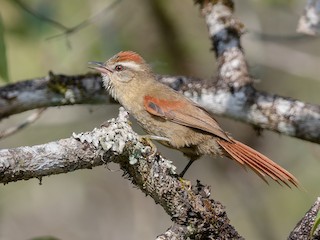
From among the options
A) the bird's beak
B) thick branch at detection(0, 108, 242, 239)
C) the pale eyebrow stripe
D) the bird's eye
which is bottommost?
thick branch at detection(0, 108, 242, 239)

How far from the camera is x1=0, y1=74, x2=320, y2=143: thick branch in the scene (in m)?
4.71

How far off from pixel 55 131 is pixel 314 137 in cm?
430

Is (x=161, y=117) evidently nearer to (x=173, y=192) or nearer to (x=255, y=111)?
(x=255, y=111)

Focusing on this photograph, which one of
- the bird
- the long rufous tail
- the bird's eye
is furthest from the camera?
the bird's eye

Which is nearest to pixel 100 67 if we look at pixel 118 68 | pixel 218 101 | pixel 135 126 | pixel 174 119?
pixel 118 68

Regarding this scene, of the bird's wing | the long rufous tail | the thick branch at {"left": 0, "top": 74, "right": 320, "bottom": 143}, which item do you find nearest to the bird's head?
the thick branch at {"left": 0, "top": 74, "right": 320, "bottom": 143}

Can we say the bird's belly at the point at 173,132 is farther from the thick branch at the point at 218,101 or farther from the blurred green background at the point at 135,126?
the blurred green background at the point at 135,126

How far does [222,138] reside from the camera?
4.87m

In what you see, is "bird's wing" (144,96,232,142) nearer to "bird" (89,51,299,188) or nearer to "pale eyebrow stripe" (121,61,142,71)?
"bird" (89,51,299,188)

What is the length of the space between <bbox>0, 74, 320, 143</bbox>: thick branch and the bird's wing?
0.10 meters

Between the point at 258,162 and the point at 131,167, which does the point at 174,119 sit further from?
the point at 131,167

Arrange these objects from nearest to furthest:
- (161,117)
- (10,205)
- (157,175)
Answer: (157,175)
(161,117)
(10,205)

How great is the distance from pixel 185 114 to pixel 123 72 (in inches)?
24.0

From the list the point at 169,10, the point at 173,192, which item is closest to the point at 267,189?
the point at 169,10
